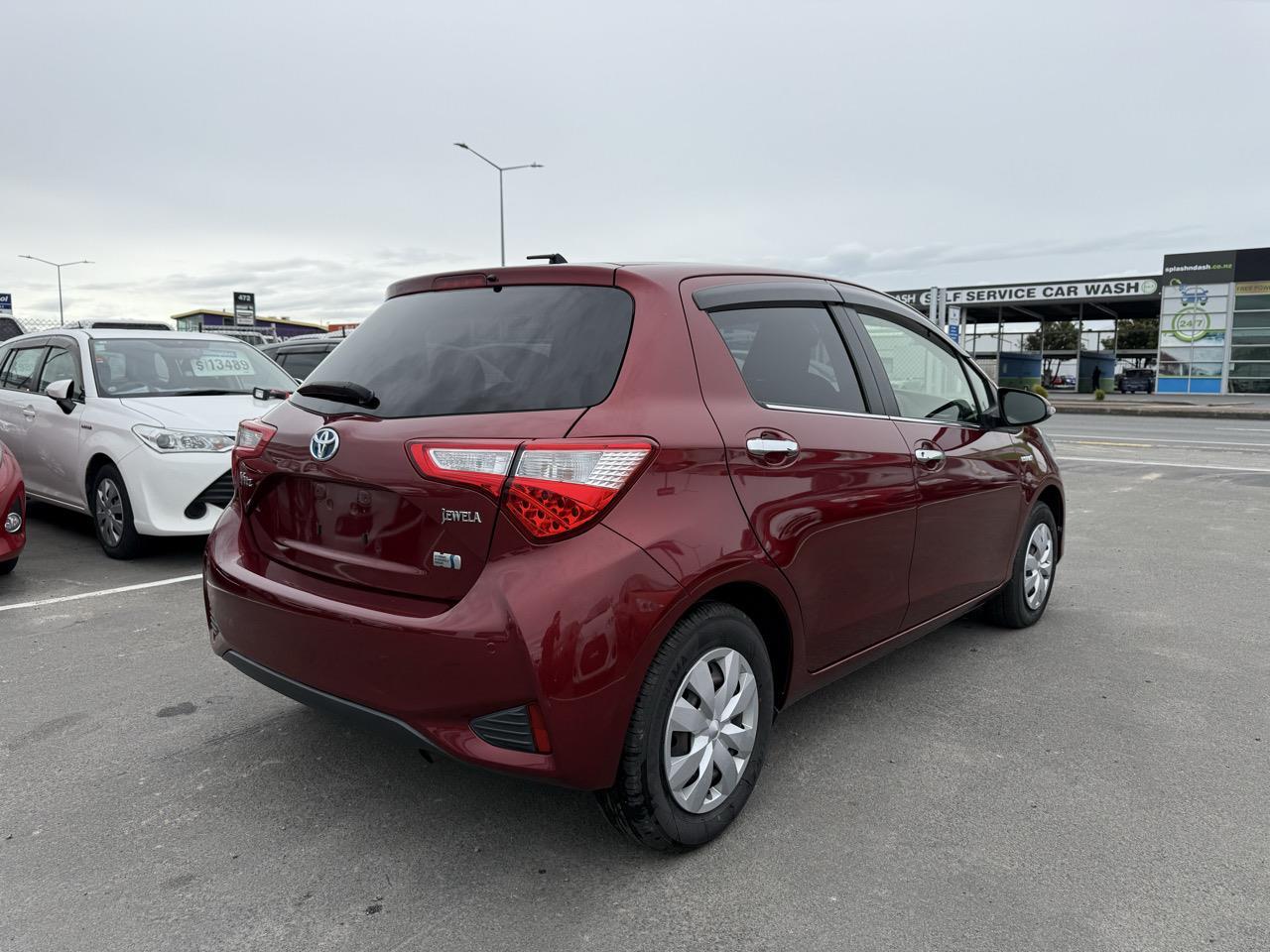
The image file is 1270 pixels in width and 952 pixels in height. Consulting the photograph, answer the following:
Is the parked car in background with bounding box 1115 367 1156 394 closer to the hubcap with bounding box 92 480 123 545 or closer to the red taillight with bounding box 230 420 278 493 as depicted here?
the hubcap with bounding box 92 480 123 545

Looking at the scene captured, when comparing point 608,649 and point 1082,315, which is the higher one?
point 1082,315

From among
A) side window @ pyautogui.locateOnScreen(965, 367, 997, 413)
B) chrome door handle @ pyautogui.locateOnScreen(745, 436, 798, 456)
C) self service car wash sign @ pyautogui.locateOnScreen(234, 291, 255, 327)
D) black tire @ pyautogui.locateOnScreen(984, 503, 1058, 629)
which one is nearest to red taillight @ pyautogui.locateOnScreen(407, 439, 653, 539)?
chrome door handle @ pyautogui.locateOnScreen(745, 436, 798, 456)

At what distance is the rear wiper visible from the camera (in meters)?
2.71

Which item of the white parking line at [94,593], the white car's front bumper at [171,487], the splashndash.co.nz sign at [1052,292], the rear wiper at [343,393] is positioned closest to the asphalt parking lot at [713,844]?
the white parking line at [94,593]

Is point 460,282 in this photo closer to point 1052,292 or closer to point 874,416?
point 874,416

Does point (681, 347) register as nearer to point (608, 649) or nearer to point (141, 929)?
point (608, 649)

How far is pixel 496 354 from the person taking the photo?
2.64m

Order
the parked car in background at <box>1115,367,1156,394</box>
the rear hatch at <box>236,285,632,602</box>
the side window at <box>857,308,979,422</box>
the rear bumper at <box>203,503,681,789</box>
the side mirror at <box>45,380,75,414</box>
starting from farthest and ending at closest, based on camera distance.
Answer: the parked car in background at <box>1115,367,1156,394</box>
the side mirror at <box>45,380,75,414</box>
the side window at <box>857,308,979,422</box>
the rear hatch at <box>236,285,632,602</box>
the rear bumper at <box>203,503,681,789</box>

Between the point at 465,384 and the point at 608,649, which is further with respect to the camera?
the point at 465,384

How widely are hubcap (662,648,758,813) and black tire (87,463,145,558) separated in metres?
4.83

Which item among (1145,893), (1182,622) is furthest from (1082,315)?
(1145,893)

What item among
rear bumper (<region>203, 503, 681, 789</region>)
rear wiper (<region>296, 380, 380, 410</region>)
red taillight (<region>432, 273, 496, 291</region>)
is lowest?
rear bumper (<region>203, 503, 681, 789</region>)

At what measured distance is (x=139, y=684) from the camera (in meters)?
3.93

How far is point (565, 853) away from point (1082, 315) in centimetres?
4825
